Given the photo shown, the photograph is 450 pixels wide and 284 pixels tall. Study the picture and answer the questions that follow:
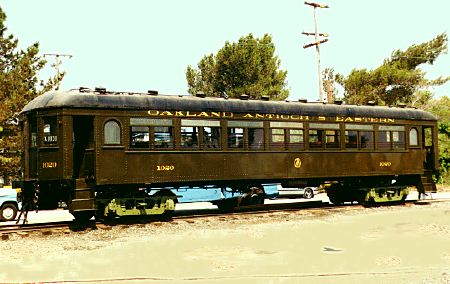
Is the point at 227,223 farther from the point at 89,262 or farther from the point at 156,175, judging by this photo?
the point at 89,262

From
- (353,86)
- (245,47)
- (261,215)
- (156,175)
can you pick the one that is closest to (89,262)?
(156,175)

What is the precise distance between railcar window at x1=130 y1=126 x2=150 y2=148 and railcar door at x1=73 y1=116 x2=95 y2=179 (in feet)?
3.62

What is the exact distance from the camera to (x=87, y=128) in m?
14.2

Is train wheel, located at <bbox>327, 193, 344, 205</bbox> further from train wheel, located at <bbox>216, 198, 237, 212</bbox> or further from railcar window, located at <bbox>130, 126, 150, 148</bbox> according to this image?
railcar window, located at <bbox>130, 126, 150, 148</bbox>

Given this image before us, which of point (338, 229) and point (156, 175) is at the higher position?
point (156, 175)

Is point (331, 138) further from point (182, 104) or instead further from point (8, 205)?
point (8, 205)

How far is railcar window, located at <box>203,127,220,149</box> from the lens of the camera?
51.0 feet

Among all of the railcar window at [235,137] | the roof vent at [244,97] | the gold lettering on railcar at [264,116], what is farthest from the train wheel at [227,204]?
the roof vent at [244,97]

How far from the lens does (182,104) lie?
1527 cm

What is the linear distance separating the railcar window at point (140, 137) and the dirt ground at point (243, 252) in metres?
2.20

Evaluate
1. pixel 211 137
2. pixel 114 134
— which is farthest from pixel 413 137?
pixel 114 134

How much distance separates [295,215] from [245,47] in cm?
3785

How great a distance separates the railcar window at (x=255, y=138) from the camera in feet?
53.8

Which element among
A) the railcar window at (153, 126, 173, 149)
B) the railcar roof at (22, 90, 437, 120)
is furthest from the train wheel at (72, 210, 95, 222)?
the railcar roof at (22, 90, 437, 120)
